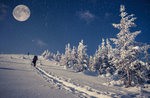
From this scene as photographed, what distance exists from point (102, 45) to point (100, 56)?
467 centimetres

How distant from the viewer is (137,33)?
45.5ft

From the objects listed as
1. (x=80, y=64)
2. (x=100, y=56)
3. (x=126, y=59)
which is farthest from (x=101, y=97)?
(x=100, y=56)

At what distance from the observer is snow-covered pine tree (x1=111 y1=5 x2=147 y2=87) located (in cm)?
1320

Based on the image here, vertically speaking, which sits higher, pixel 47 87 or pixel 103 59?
pixel 103 59

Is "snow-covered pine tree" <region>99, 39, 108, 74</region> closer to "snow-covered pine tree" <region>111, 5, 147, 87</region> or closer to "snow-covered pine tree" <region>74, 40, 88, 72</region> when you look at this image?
"snow-covered pine tree" <region>74, 40, 88, 72</region>

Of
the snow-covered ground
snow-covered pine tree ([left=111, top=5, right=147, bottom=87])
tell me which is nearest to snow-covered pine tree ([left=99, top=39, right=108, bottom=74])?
snow-covered pine tree ([left=111, top=5, right=147, bottom=87])

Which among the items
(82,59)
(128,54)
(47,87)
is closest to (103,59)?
(82,59)

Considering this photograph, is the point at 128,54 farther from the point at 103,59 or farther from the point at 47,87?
the point at 103,59

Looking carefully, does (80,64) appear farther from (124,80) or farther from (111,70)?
(124,80)

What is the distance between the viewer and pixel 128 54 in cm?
1334

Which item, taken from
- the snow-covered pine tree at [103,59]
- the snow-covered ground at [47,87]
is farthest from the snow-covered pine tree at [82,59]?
the snow-covered ground at [47,87]

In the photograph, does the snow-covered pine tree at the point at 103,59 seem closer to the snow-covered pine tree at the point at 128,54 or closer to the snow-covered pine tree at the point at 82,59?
the snow-covered pine tree at the point at 82,59

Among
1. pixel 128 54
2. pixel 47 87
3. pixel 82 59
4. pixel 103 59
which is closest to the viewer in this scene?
pixel 47 87

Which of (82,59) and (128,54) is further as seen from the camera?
(82,59)
